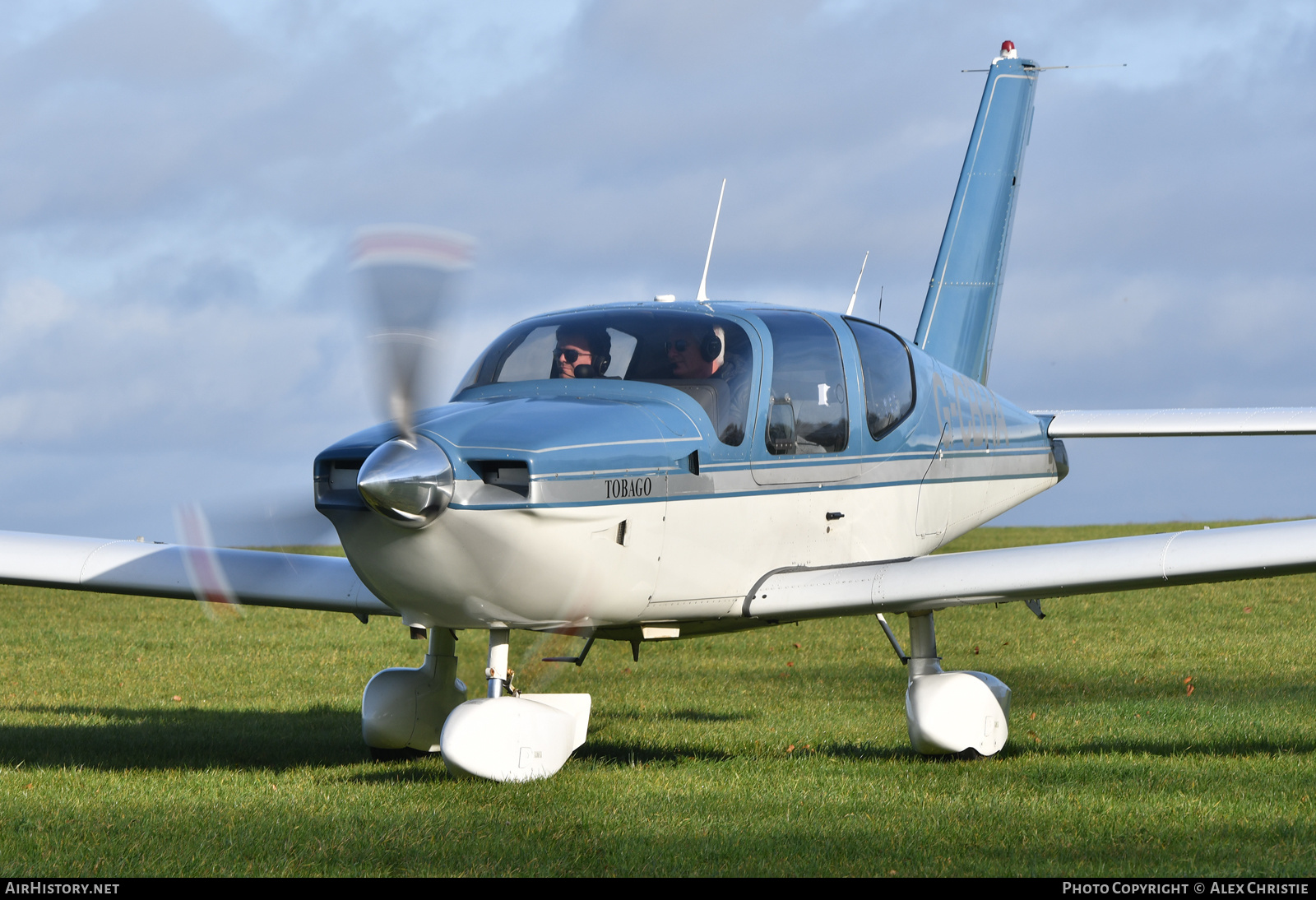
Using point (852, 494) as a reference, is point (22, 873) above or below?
below

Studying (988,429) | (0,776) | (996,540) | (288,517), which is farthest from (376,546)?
(996,540)

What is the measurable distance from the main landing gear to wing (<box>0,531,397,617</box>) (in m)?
0.62

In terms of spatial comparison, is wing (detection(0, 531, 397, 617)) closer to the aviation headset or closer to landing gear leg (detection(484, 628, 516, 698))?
landing gear leg (detection(484, 628, 516, 698))

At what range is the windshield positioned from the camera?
26.7 ft

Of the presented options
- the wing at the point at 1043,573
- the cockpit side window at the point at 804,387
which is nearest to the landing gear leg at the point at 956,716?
the wing at the point at 1043,573

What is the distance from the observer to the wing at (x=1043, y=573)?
819cm

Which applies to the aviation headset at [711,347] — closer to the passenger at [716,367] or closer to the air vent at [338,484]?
the passenger at [716,367]

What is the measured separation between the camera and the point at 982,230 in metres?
15.0

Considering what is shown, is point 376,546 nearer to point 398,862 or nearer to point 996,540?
point 398,862

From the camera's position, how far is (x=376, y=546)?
6.93m

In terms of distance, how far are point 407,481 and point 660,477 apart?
1607 mm

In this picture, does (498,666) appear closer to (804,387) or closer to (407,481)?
(407,481)

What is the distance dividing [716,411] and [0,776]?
15.6ft

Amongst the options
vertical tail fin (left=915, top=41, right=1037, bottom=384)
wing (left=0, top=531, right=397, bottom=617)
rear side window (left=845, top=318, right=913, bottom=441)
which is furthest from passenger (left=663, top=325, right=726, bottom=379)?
vertical tail fin (left=915, top=41, right=1037, bottom=384)
